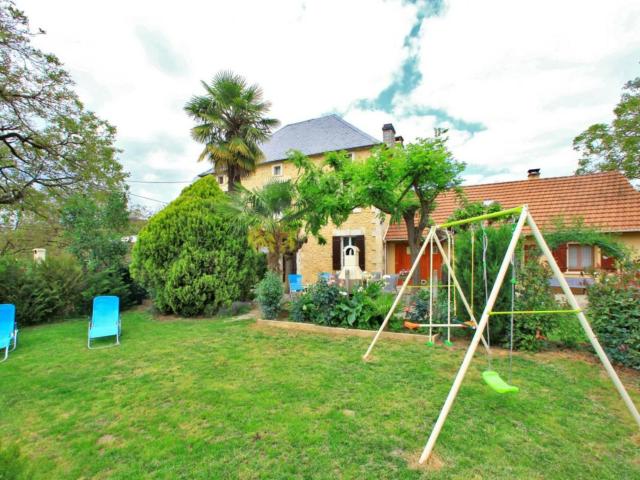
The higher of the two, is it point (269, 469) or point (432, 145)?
point (432, 145)

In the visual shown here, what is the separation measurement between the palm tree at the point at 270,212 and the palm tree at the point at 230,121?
15.3ft

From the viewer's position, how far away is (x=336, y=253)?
15719mm

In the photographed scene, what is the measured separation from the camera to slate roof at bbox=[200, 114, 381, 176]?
626 inches

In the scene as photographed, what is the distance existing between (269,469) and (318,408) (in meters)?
0.94

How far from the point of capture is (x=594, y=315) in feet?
13.9

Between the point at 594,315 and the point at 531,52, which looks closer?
the point at 594,315

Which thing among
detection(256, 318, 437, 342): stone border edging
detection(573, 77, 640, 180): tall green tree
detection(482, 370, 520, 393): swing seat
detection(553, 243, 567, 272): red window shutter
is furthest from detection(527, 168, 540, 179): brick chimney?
detection(482, 370, 520, 393): swing seat

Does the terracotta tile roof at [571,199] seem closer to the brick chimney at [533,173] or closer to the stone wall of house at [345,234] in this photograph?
the stone wall of house at [345,234]

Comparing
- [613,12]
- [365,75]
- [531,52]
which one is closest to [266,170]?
[365,75]

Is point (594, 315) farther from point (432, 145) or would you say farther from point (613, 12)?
point (613, 12)

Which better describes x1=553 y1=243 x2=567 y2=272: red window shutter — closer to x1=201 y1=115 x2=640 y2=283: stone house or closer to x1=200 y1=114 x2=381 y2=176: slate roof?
x1=201 y1=115 x2=640 y2=283: stone house

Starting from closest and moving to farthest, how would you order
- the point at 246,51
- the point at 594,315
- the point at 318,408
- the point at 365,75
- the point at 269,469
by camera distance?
the point at 269,469 → the point at 318,408 → the point at 594,315 → the point at 246,51 → the point at 365,75

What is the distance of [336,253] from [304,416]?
42.3ft

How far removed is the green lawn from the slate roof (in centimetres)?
1251
